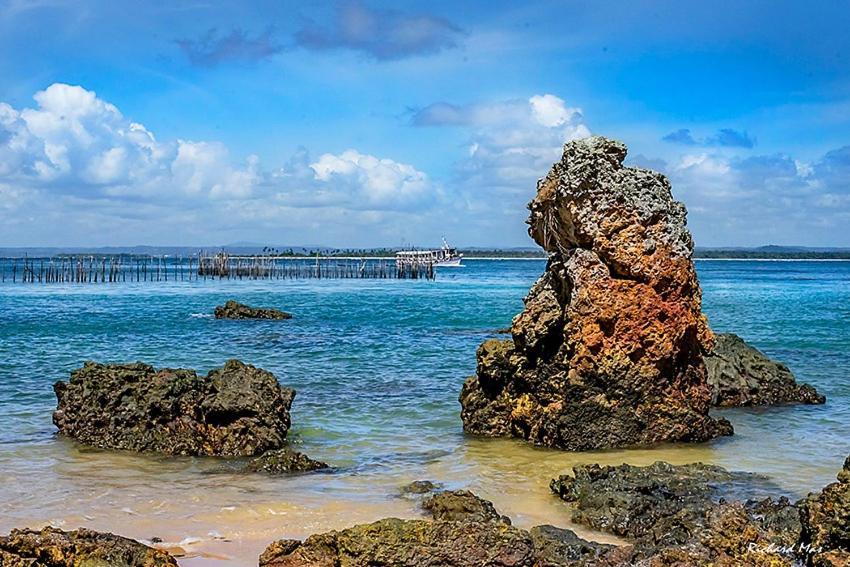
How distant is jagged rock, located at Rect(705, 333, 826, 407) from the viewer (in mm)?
15070

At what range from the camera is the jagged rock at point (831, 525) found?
519cm

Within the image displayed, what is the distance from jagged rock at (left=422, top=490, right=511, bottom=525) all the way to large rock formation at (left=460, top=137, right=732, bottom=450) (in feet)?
11.6

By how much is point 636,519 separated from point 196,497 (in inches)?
173

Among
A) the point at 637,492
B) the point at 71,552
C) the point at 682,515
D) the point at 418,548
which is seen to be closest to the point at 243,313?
the point at 637,492

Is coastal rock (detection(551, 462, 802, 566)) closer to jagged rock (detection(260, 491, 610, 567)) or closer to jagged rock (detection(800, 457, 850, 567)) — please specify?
jagged rock (detection(800, 457, 850, 567))

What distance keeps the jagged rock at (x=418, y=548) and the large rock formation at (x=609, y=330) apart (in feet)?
17.1

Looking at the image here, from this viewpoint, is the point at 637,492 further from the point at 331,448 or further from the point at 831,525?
the point at 331,448

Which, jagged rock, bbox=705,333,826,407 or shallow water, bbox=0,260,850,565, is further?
jagged rock, bbox=705,333,826,407

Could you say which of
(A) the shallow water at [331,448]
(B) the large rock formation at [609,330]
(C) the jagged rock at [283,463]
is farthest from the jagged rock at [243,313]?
(C) the jagged rock at [283,463]

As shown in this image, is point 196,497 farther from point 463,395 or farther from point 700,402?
point 700,402

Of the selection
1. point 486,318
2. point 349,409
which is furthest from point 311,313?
point 349,409

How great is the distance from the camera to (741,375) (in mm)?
15461

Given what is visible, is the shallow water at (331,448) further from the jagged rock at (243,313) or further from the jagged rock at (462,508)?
the jagged rock at (243,313)

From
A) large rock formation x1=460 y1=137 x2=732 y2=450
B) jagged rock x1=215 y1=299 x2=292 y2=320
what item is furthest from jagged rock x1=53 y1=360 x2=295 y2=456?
jagged rock x1=215 y1=299 x2=292 y2=320
